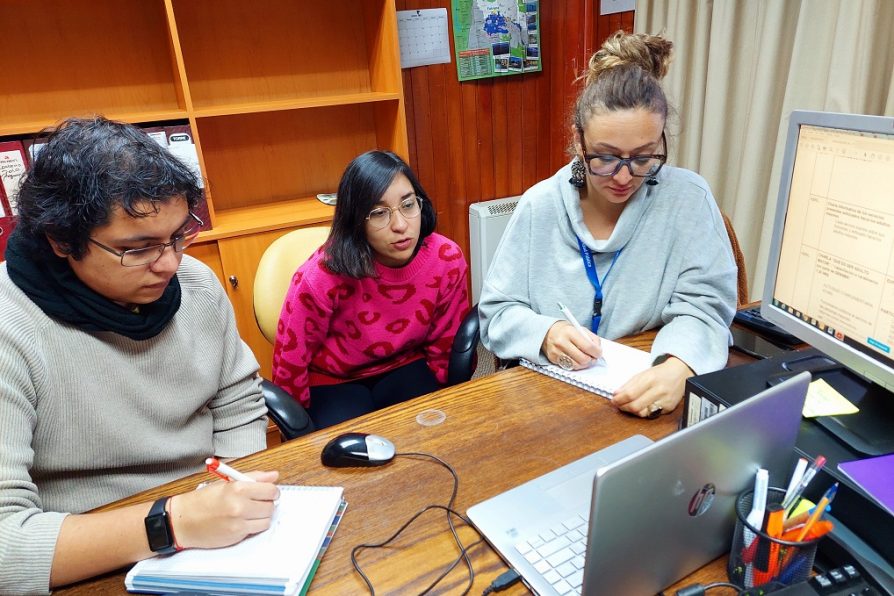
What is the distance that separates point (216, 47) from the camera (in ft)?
7.81

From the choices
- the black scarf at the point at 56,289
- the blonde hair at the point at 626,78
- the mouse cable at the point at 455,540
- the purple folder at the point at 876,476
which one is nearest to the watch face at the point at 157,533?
the mouse cable at the point at 455,540

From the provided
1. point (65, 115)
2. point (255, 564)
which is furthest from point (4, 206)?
point (255, 564)

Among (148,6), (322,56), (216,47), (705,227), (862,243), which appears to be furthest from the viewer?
(322,56)

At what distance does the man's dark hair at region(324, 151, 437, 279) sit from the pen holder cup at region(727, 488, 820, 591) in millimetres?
1159

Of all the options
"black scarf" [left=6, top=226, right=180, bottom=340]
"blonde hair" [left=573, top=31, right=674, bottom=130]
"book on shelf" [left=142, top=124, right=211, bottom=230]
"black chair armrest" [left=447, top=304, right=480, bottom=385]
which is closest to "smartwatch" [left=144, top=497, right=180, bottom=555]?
"black scarf" [left=6, top=226, right=180, bottom=340]

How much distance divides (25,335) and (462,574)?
Result: 2.44 feet

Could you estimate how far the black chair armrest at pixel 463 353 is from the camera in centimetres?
170

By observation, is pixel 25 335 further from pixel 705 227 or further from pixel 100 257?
pixel 705 227

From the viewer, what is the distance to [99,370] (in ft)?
3.31

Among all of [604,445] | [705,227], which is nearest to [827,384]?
[604,445]

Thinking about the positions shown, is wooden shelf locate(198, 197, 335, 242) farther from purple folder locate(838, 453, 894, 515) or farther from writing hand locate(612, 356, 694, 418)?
purple folder locate(838, 453, 894, 515)

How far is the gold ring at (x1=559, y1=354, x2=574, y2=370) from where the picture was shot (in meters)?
1.21

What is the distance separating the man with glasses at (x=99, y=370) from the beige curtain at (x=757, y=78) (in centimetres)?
148

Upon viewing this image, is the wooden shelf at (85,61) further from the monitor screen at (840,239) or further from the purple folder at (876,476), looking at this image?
the purple folder at (876,476)
